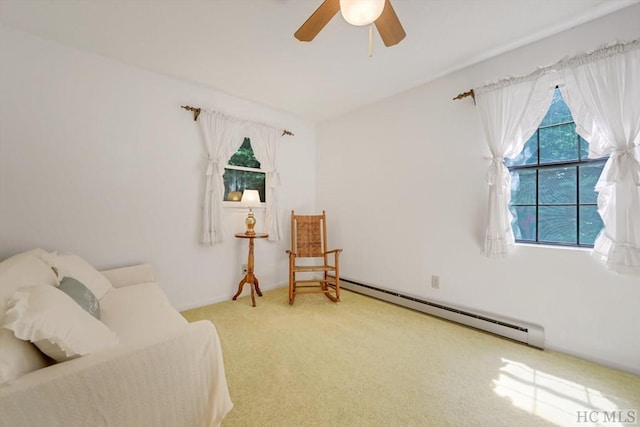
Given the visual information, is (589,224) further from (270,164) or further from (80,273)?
(80,273)

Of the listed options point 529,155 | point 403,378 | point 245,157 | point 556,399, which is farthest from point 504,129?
point 245,157

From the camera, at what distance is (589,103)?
185 cm

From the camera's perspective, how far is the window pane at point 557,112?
209cm

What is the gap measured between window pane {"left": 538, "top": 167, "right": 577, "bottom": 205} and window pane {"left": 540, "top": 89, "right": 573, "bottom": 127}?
0.40m

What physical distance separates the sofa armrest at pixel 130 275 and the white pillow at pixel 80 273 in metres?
0.14

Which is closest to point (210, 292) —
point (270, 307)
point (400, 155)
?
point (270, 307)

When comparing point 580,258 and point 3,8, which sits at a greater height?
point 3,8

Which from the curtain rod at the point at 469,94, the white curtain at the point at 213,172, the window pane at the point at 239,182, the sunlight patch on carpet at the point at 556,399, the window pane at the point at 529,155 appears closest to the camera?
the sunlight patch on carpet at the point at 556,399

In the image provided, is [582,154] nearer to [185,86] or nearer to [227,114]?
[227,114]

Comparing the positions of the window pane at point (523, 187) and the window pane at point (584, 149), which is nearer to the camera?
the window pane at point (584, 149)

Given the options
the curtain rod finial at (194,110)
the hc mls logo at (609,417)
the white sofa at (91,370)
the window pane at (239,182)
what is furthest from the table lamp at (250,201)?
the hc mls logo at (609,417)

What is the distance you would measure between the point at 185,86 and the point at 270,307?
2630mm

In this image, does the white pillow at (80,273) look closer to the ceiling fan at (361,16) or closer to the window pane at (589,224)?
the ceiling fan at (361,16)

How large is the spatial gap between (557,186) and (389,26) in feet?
6.20
